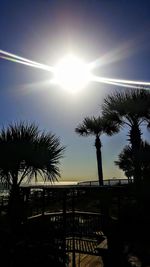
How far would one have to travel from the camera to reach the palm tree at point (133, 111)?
10.5 m

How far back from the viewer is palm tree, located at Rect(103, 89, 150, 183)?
10539mm

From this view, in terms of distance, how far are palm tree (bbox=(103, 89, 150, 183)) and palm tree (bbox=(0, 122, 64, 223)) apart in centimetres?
417

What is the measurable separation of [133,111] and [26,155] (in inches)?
221

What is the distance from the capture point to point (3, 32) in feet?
23.0

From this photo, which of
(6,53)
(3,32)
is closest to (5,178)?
(6,53)

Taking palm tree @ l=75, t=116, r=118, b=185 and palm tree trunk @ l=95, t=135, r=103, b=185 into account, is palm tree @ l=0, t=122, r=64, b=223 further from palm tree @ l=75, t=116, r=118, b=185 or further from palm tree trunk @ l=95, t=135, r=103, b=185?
palm tree trunk @ l=95, t=135, r=103, b=185

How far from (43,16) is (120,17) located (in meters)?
2.18

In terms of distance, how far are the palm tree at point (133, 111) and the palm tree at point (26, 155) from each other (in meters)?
4.17

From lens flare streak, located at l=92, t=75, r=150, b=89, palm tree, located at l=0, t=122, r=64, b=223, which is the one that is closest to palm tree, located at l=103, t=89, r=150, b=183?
lens flare streak, located at l=92, t=75, r=150, b=89

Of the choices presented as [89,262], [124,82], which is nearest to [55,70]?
[124,82]

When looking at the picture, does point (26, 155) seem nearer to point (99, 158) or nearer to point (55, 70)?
point (55, 70)

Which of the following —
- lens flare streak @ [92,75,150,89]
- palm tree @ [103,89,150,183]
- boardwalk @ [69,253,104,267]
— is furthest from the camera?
palm tree @ [103,89,150,183]

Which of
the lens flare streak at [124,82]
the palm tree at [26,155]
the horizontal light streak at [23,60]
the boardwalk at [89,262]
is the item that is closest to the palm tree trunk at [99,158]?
the lens flare streak at [124,82]

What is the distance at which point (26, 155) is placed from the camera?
23.7 ft
